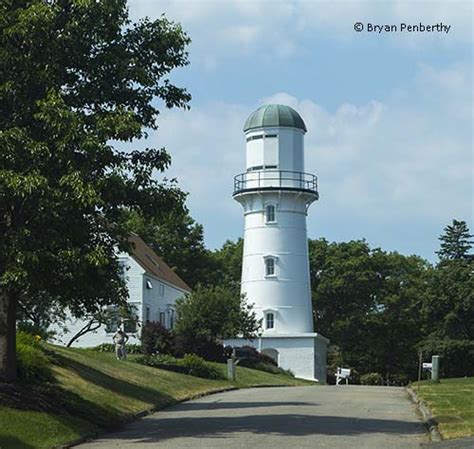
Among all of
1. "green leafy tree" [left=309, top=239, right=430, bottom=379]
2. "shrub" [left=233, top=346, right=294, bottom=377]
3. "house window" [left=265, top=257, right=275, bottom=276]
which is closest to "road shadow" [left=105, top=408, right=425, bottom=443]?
"shrub" [left=233, top=346, right=294, bottom=377]

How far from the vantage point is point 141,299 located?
61.9m

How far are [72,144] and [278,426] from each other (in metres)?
7.01

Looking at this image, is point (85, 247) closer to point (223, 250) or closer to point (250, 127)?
point (250, 127)

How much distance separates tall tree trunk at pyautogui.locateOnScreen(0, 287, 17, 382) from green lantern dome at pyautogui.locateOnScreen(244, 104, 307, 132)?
47.3 m

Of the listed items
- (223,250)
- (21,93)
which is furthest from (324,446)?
(223,250)

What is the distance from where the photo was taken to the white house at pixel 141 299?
5878 cm

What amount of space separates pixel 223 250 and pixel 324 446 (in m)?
82.9

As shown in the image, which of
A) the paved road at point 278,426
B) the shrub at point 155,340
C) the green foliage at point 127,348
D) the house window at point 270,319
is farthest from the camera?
the house window at point 270,319

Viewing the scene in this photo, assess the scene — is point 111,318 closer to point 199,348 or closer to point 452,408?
point 199,348

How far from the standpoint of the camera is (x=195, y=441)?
18562mm

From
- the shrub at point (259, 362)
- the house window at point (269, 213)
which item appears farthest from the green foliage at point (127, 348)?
the house window at point (269, 213)

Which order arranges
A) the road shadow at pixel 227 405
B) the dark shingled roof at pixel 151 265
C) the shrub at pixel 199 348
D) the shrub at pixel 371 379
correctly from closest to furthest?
the road shadow at pixel 227 405
the shrub at pixel 199 348
the dark shingled roof at pixel 151 265
the shrub at pixel 371 379

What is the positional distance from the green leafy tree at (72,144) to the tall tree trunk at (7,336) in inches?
0.8

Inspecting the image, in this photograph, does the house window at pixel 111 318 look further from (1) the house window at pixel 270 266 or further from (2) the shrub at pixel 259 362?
(1) the house window at pixel 270 266
